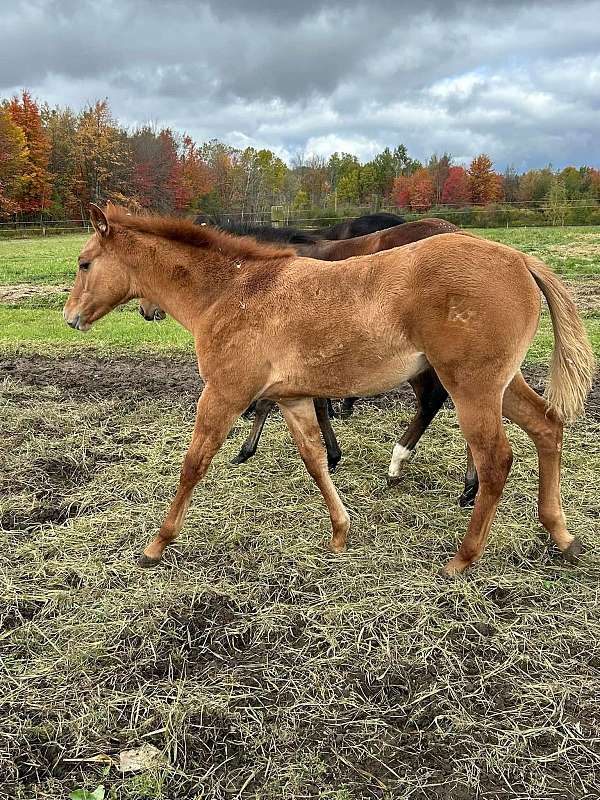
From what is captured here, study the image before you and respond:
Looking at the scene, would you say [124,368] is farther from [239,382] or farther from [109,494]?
[239,382]

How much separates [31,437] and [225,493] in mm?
2201

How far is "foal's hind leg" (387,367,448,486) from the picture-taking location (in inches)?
185

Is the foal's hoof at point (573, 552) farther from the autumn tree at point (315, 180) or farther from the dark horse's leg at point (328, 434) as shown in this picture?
the autumn tree at point (315, 180)

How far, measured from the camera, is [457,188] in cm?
6306

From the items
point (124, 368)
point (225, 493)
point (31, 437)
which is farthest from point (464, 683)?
point (124, 368)

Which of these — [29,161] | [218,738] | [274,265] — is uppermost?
[29,161]

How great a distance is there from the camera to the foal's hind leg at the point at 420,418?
4691mm

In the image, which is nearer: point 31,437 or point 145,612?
point 145,612

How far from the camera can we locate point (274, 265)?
3.69 meters

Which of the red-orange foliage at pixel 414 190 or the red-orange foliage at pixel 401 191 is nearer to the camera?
the red-orange foliage at pixel 414 190

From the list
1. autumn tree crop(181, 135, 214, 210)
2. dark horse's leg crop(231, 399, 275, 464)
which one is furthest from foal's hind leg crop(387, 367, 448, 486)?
autumn tree crop(181, 135, 214, 210)

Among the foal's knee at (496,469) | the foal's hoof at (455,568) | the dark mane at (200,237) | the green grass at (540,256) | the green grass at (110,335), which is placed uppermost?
the dark mane at (200,237)

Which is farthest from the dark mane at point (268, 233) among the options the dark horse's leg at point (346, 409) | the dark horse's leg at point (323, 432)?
the dark horse's leg at point (346, 409)

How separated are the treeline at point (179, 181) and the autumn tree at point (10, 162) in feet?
0.24
